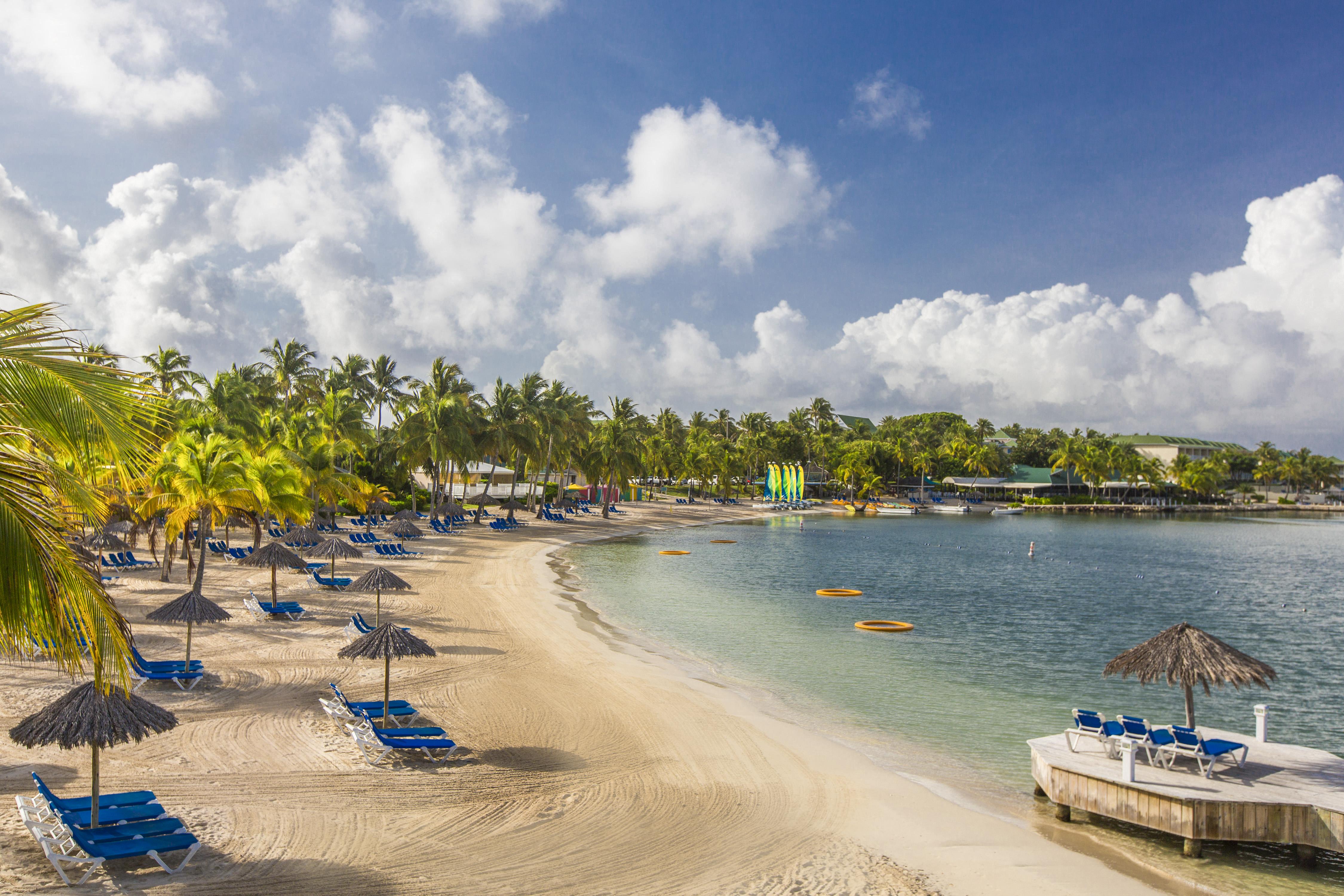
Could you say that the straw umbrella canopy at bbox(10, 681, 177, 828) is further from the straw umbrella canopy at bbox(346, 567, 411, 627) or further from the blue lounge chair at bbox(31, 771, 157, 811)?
the straw umbrella canopy at bbox(346, 567, 411, 627)

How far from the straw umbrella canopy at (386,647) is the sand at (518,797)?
122cm

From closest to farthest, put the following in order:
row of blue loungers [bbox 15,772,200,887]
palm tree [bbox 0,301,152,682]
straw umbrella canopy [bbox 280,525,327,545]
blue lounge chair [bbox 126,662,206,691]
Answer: palm tree [bbox 0,301,152,682] → row of blue loungers [bbox 15,772,200,887] → blue lounge chair [bbox 126,662,206,691] → straw umbrella canopy [bbox 280,525,327,545]

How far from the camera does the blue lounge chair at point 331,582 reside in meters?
25.7

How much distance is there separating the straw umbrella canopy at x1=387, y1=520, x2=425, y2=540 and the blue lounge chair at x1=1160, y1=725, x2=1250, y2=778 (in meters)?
37.6

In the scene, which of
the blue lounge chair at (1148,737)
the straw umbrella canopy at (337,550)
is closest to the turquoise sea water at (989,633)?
the blue lounge chair at (1148,737)

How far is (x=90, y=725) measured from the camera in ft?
27.2

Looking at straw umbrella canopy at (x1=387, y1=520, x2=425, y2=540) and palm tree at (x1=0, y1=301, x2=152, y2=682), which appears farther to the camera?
straw umbrella canopy at (x1=387, y1=520, x2=425, y2=540)

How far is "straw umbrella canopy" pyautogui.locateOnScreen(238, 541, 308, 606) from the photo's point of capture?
21875 millimetres

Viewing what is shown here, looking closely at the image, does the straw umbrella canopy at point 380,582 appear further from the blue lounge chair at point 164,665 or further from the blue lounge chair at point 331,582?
the blue lounge chair at point 331,582

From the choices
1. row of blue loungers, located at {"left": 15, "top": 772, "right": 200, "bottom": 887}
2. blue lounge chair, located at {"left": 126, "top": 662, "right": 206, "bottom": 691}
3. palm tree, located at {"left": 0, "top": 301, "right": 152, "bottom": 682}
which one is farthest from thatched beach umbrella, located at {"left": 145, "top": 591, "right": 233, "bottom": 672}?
palm tree, located at {"left": 0, "top": 301, "right": 152, "bottom": 682}

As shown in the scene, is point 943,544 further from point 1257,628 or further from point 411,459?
point 411,459

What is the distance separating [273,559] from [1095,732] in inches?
816

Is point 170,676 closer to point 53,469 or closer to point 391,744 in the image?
point 391,744

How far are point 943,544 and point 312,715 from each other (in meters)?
51.5
